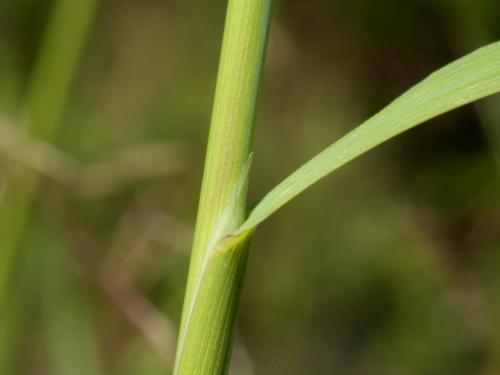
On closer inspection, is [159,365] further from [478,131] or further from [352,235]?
[478,131]

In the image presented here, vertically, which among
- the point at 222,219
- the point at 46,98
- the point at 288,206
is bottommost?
the point at 222,219

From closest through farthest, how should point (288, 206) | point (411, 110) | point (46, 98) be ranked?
1. point (411, 110)
2. point (46, 98)
3. point (288, 206)

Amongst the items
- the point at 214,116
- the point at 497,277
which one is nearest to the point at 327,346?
the point at 497,277

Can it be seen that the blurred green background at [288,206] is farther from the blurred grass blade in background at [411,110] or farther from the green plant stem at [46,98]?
the blurred grass blade in background at [411,110]

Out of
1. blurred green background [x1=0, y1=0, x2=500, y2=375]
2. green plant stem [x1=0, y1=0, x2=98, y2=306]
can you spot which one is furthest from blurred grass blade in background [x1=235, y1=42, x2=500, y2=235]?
blurred green background [x1=0, y1=0, x2=500, y2=375]

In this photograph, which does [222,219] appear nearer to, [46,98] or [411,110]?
[411,110]

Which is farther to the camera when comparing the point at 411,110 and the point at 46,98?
the point at 46,98

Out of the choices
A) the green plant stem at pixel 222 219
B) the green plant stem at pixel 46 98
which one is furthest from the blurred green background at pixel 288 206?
the green plant stem at pixel 222 219

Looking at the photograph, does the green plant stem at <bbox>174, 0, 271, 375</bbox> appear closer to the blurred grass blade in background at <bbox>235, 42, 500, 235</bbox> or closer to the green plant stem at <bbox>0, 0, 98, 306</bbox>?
the blurred grass blade in background at <bbox>235, 42, 500, 235</bbox>

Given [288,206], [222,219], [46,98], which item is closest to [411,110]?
[222,219]
